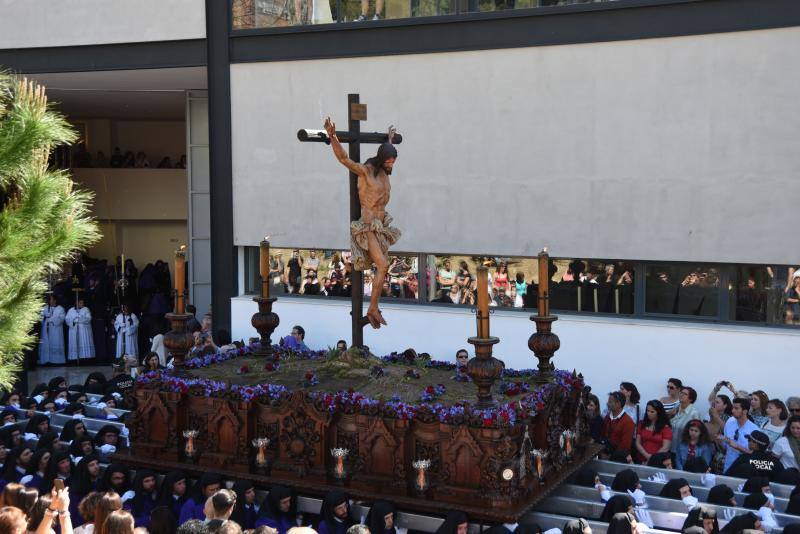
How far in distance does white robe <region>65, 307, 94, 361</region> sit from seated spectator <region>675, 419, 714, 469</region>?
12.7 metres

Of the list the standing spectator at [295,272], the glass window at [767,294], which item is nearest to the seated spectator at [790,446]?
the glass window at [767,294]

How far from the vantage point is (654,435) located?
1018 centimetres

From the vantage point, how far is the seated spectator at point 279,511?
818 centimetres

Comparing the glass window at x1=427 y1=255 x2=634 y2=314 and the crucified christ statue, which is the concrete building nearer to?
the glass window at x1=427 y1=255 x2=634 y2=314

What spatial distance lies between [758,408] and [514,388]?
3.43 meters

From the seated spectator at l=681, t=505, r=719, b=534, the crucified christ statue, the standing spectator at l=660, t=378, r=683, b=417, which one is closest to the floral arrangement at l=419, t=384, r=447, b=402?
the crucified christ statue

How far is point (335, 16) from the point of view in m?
15.0

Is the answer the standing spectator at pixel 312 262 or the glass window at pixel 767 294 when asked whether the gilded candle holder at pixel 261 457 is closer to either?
the glass window at pixel 767 294

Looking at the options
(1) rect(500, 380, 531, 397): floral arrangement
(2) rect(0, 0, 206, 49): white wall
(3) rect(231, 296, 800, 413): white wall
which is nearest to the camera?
(1) rect(500, 380, 531, 397): floral arrangement

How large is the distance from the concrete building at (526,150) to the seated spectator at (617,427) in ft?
8.20

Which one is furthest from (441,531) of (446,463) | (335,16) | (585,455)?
(335,16)

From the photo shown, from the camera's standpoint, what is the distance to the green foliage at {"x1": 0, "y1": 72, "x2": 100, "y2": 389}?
13.7 ft

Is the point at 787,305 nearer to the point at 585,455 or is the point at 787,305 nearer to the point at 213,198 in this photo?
the point at 585,455

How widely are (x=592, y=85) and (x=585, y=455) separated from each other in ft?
19.6
